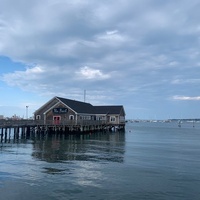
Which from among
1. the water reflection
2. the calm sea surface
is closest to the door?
the water reflection

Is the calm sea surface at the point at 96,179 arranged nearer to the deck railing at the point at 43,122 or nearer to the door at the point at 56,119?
the deck railing at the point at 43,122

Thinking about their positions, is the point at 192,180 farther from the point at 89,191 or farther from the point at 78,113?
the point at 78,113

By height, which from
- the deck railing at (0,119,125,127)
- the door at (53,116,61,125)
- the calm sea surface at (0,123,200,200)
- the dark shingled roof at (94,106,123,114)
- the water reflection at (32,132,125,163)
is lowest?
the calm sea surface at (0,123,200,200)

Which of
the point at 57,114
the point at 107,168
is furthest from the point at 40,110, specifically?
the point at 107,168

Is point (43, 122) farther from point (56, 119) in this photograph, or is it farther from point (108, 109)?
point (108, 109)

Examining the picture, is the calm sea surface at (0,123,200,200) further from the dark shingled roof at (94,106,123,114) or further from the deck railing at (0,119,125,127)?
the dark shingled roof at (94,106,123,114)

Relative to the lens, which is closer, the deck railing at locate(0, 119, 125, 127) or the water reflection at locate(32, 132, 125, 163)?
the water reflection at locate(32, 132, 125, 163)

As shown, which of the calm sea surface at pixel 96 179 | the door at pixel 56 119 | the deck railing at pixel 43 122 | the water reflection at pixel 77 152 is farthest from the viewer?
the door at pixel 56 119

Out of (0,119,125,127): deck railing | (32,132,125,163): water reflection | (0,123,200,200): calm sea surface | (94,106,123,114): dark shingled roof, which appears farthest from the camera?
(94,106,123,114): dark shingled roof

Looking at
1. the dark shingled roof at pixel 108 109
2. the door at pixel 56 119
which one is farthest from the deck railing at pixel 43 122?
the dark shingled roof at pixel 108 109

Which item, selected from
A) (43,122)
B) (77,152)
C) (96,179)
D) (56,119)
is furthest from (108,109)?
(96,179)

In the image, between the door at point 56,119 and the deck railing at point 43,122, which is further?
the door at point 56,119

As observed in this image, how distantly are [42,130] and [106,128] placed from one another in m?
23.0

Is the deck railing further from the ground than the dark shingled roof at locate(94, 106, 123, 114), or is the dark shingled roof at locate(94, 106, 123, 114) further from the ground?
the dark shingled roof at locate(94, 106, 123, 114)
